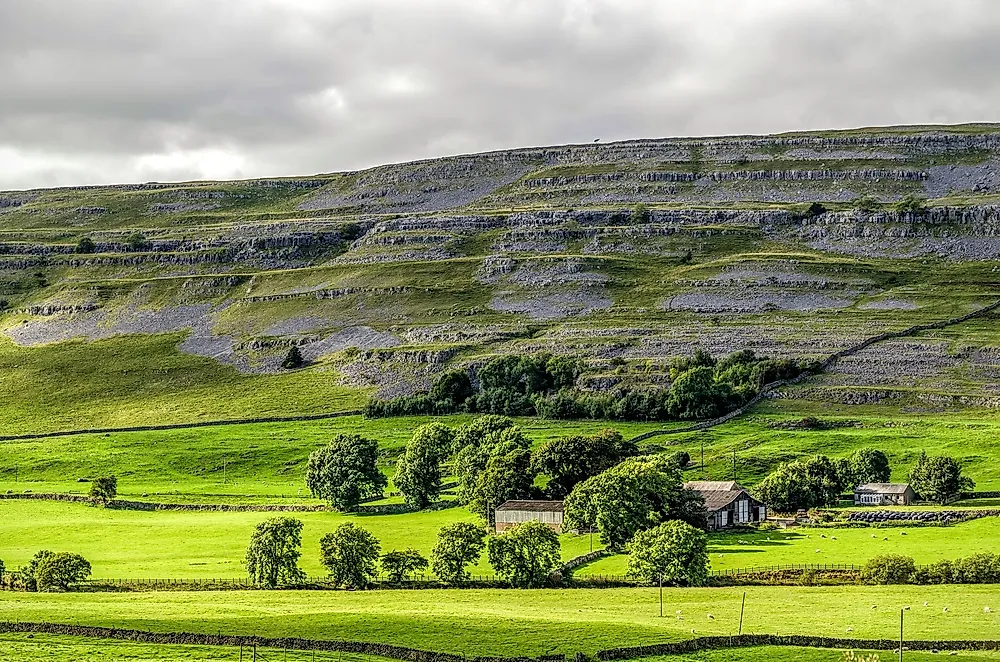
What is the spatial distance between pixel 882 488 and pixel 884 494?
3.01 ft

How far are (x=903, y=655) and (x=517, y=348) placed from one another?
455ft

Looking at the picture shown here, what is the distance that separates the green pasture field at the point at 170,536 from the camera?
310 feet

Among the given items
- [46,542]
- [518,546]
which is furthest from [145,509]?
[518,546]

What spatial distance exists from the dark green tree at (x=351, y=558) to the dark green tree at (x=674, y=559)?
16.7m

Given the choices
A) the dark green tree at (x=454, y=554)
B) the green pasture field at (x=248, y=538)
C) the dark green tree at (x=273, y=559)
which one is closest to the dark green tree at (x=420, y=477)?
the green pasture field at (x=248, y=538)

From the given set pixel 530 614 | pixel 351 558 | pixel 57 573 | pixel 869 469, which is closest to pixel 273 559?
pixel 351 558

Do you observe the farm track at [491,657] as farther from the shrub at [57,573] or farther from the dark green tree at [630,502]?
the dark green tree at [630,502]

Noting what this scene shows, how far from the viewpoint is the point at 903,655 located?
201 feet

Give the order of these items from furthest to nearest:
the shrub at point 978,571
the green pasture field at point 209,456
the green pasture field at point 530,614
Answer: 1. the green pasture field at point 209,456
2. the shrub at point 978,571
3. the green pasture field at point 530,614

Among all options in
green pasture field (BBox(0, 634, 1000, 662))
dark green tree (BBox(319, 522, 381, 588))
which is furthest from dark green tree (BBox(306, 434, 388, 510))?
green pasture field (BBox(0, 634, 1000, 662))

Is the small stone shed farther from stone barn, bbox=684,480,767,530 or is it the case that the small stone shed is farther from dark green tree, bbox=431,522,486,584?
dark green tree, bbox=431,522,486,584

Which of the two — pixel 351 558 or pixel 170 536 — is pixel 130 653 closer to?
pixel 351 558

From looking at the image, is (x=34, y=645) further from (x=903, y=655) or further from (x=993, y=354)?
(x=993, y=354)

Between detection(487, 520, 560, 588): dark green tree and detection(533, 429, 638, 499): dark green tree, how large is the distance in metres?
30.9
